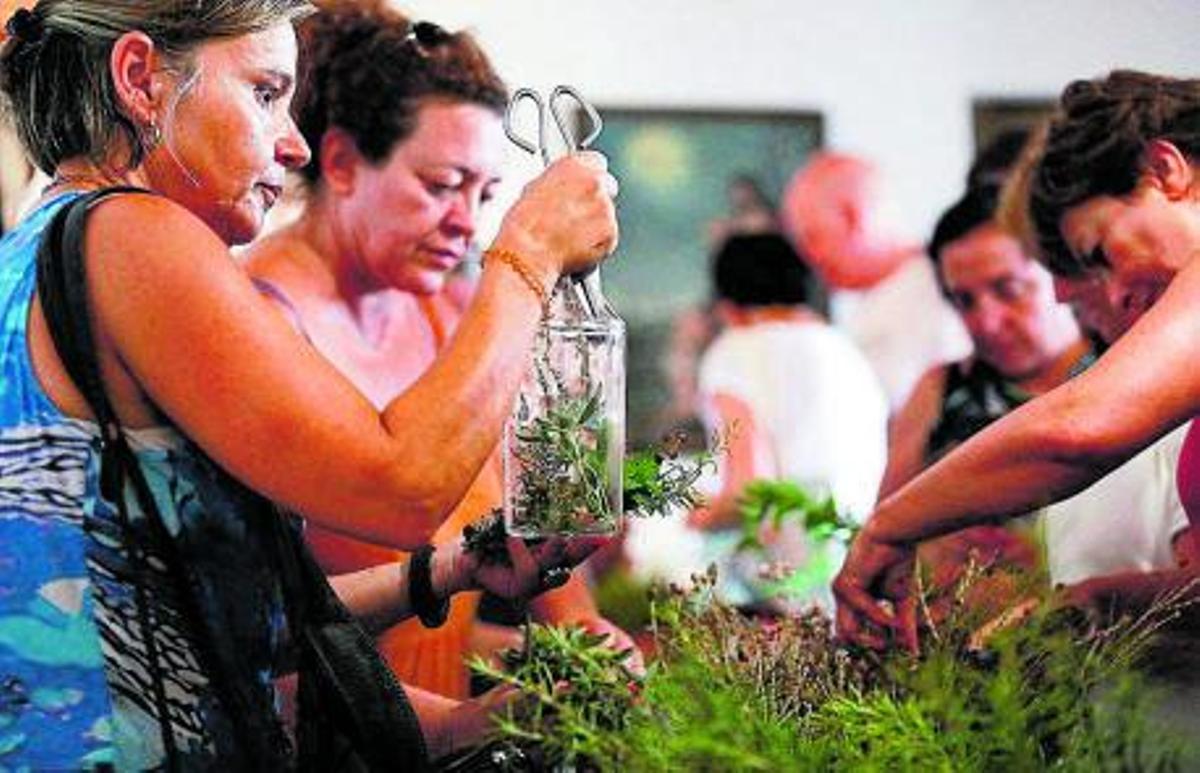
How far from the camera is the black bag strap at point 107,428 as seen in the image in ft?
4.55

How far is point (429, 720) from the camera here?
173 cm

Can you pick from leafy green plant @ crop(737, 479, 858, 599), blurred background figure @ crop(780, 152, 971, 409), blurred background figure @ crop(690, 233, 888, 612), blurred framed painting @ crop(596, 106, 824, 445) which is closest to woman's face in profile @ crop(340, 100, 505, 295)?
leafy green plant @ crop(737, 479, 858, 599)

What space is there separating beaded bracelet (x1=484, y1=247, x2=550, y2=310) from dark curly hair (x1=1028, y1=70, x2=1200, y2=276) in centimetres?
74

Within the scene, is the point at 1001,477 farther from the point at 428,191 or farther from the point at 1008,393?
the point at 1008,393

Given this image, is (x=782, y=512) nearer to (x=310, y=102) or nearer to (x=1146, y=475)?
(x=1146, y=475)

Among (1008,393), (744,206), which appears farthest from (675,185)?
(1008,393)

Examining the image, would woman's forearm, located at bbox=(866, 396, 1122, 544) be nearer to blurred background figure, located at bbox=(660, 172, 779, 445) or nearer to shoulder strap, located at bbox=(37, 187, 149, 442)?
shoulder strap, located at bbox=(37, 187, 149, 442)

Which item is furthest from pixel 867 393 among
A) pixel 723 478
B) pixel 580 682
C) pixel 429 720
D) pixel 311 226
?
pixel 580 682

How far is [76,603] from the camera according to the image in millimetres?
1413

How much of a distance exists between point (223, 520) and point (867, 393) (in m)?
2.86

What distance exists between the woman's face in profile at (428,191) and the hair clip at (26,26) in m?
0.86

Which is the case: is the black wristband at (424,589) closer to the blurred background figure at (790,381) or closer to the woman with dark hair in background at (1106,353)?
the woman with dark hair in background at (1106,353)

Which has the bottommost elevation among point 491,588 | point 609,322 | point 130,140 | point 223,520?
point 491,588

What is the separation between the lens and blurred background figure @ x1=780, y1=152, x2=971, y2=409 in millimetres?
4816
